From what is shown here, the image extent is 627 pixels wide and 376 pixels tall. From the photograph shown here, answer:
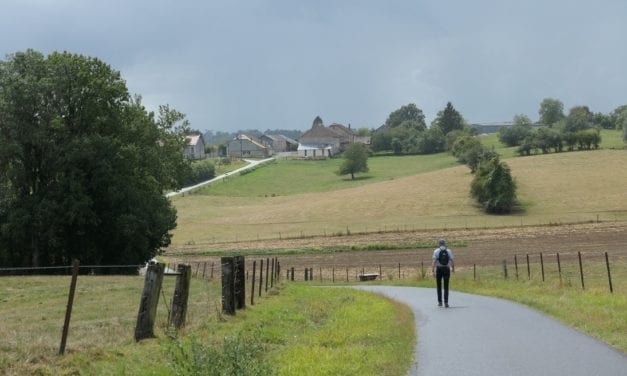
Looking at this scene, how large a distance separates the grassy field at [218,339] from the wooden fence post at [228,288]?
351 mm

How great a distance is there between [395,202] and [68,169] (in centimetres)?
6975

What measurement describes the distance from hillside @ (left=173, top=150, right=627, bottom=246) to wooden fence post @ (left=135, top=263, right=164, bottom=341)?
72.0m

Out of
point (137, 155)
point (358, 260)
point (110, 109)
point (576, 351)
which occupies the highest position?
point (110, 109)

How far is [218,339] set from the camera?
1397 cm

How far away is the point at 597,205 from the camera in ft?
313

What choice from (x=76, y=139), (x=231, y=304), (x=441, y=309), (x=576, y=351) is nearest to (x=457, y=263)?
(x=76, y=139)

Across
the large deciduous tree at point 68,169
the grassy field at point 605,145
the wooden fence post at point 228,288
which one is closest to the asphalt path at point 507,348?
the wooden fence post at point 228,288

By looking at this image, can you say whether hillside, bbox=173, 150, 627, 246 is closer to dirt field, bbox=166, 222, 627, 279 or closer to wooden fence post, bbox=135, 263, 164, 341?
dirt field, bbox=166, 222, 627, 279

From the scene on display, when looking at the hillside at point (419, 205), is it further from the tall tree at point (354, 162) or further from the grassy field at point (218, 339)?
the grassy field at point (218, 339)

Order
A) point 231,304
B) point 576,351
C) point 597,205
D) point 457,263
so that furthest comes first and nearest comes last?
point 597,205
point 457,263
point 231,304
point 576,351

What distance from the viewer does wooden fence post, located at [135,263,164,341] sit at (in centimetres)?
1401

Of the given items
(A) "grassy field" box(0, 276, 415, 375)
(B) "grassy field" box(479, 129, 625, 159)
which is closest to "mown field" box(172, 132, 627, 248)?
(B) "grassy field" box(479, 129, 625, 159)

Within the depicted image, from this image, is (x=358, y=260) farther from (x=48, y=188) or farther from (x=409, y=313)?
(x=409, y=313)

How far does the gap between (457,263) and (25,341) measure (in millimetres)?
46891
